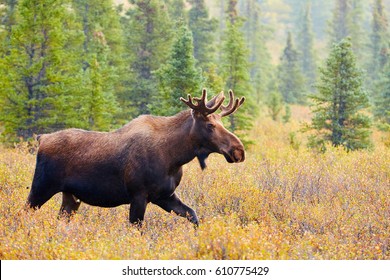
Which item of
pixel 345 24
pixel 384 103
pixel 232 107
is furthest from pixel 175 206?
pixel 345 24

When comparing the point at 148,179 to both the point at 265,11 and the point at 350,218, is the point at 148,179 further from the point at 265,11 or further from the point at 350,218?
the point at 265,11

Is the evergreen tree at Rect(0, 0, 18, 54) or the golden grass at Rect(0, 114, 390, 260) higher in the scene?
the evergreen tree at Rect(0, 0, 18, 54)

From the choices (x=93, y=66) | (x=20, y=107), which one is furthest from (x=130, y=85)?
(x=20, y=107)

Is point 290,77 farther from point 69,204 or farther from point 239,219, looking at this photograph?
point 69,204

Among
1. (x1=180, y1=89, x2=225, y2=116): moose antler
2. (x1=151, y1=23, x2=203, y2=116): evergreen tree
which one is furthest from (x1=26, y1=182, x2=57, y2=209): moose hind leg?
(x1=151, y1=23, x2=203, y2=116): evergreen tree

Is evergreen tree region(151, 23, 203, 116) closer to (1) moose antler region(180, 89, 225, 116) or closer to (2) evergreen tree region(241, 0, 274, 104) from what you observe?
(1) moose antler region(180, 89, 225, 116)

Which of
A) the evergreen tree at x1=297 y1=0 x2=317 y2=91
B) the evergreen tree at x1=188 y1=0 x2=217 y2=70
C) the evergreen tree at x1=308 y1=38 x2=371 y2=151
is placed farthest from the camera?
the evergreen tree at x1=297 y1=0 x2=317 y2=91

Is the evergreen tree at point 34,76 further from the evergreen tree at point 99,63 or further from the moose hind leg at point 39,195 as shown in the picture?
the moose hind leg at point 39,195

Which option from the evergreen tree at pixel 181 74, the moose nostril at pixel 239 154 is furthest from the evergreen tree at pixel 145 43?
the moose nostril at pixel 239 154

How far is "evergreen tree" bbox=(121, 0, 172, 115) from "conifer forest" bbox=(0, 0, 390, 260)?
60 mm

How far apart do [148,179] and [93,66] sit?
12.6 metres

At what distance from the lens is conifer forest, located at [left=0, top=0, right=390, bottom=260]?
6.12 metres

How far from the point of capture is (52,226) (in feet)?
22.3

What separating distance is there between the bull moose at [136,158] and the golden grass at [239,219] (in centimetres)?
38
